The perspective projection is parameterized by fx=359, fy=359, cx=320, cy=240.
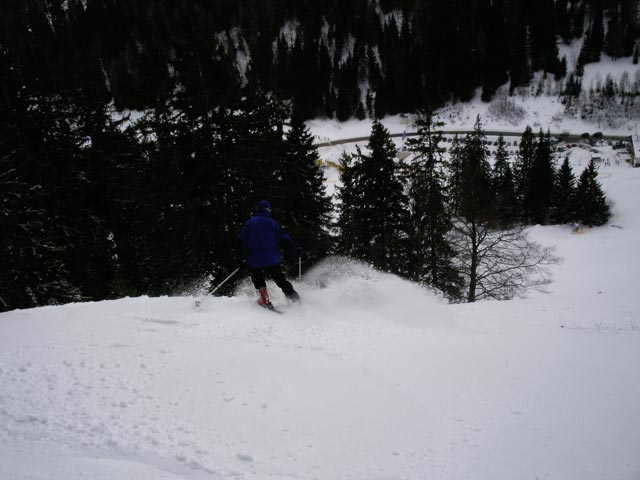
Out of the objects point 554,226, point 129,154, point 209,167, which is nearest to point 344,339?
point 209,167

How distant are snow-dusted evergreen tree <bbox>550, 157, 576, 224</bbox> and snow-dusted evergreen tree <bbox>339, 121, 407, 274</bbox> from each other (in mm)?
27236

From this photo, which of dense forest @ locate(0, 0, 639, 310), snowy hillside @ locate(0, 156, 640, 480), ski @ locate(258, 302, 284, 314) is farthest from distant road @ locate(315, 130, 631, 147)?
snowy hillside @ locate(0, 156, 640, 480)

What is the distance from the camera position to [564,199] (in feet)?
134

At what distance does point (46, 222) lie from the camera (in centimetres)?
1497

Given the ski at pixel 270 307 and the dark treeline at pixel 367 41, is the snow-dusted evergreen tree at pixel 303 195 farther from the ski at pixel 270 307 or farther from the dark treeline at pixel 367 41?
the dark treeline at pixel 367 41

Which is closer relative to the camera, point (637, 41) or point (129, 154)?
point (129, 154)

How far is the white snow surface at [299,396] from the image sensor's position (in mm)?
3137

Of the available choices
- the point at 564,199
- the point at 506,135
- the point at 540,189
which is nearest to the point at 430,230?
the point at 564,199

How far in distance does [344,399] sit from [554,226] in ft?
150

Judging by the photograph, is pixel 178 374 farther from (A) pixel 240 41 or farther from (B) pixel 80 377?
(A) pixel 240 41

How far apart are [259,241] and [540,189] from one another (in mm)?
47565

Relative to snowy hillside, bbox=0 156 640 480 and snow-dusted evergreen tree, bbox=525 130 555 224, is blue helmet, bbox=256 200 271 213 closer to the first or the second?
snowy hillside, bbox=0 156 640 480

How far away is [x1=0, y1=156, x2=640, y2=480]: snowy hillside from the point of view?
3.14 m

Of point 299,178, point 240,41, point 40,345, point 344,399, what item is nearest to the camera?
point 344,399
